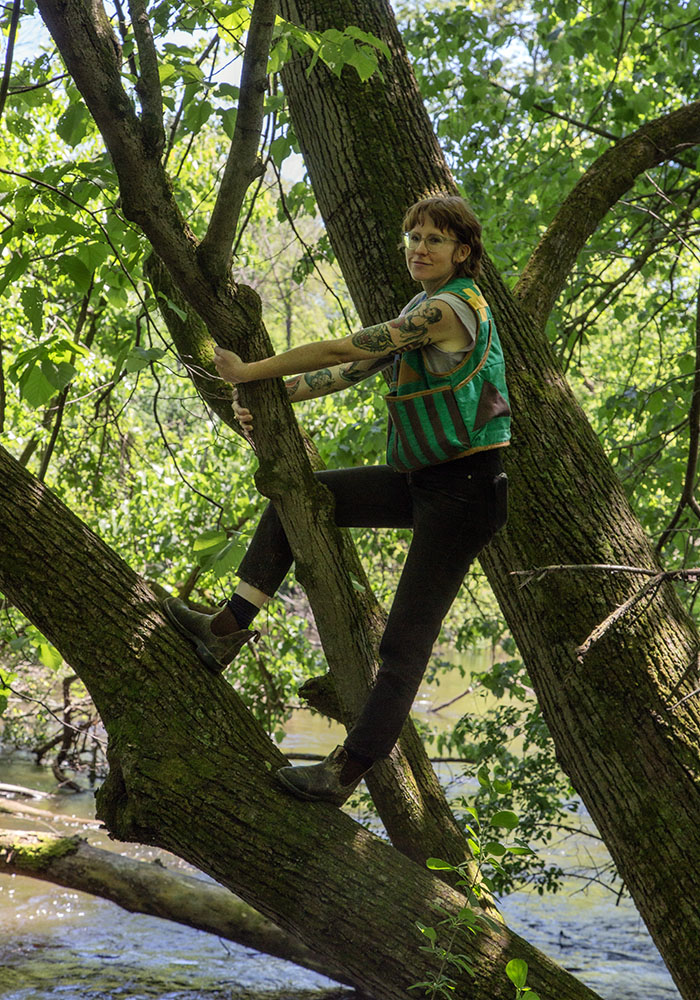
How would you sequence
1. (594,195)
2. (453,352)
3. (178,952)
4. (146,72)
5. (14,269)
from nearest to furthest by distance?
(146,72)
(453,352)
(14,269)
(594,195)
(178,952)

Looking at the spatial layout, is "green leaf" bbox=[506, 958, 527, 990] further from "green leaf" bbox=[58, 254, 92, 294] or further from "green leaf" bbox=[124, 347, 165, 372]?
"green leaf" bbox=[58, 254, 92, 294]

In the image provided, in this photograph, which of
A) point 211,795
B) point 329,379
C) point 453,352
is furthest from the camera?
point 329,379

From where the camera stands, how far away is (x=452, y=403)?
2.44m

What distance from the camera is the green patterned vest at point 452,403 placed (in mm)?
2447

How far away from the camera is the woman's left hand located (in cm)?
235

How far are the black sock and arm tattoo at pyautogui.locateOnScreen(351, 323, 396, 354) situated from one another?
866mm

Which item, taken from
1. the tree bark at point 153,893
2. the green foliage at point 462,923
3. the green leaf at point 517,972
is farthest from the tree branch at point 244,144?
the tree bark at point 153,893

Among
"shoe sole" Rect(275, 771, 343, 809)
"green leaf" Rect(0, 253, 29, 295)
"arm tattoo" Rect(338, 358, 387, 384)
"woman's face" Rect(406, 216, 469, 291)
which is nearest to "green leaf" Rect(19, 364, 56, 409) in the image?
"green leaf" Rect(0, 253, 29, 295)

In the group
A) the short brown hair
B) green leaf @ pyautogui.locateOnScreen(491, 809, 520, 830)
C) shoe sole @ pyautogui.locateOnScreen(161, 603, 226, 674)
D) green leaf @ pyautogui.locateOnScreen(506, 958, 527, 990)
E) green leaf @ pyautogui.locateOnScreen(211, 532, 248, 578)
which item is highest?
the short brown hair

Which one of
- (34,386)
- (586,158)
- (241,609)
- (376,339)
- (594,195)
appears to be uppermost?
(586,158)

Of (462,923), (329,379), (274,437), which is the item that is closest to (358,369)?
(329,379)

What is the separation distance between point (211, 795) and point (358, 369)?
125 centimetres

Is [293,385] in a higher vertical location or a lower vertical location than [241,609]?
higher

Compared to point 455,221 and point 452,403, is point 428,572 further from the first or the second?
point 455,221
